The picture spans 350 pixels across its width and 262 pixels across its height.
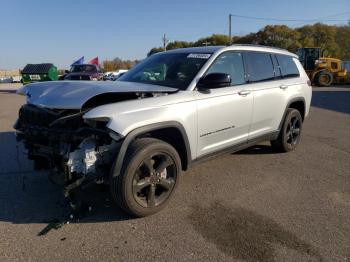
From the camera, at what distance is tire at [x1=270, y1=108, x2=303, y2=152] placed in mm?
6051

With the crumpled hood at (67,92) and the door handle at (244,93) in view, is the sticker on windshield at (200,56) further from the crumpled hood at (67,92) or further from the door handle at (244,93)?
the crumpled hood at (67,92)

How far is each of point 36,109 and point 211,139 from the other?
208 cm

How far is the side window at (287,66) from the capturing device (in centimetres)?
602

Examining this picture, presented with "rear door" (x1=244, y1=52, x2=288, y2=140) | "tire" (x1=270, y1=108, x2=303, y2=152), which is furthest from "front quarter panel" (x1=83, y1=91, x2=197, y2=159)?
"tire" (x1=270, y1=108, x2=303, y2=152)

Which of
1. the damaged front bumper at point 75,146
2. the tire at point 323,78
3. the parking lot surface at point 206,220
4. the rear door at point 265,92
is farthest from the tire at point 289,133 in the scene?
the tire at point 323,78

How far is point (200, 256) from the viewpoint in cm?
305

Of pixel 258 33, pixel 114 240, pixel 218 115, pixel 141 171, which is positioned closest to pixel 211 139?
pixel 218 115

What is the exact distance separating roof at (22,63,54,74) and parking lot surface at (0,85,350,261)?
19.6m

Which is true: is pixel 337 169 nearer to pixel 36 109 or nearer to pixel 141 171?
pixel 141 171

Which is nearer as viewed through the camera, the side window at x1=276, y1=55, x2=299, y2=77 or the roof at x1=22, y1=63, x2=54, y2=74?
the side window at x1=276, y1=55, x2=299, y2=77

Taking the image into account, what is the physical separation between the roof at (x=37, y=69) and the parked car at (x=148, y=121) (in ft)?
66.5

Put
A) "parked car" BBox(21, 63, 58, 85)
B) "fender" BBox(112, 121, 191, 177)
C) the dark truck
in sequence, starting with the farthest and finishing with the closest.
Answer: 1. "parked car" BBox(21, 63, 58, 85)
2. the dark truck
3. "fender" BBox(112, 121, 191, 177)

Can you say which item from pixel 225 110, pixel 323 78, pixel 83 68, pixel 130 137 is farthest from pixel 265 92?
pixel 323 78

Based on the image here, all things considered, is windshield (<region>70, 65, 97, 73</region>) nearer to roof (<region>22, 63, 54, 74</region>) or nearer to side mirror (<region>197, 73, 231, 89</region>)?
roof (<region>22, 63, 54, 74</region>)
